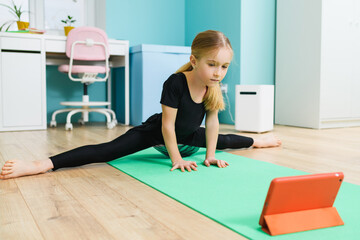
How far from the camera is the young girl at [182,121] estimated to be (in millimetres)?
1449

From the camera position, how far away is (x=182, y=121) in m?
1.67

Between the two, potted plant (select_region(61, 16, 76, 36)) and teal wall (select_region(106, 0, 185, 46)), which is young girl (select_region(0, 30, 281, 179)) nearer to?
potted plant (select_region(61, 16, 76, 36))

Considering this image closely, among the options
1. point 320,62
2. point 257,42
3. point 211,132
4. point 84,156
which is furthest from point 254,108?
point 84,156

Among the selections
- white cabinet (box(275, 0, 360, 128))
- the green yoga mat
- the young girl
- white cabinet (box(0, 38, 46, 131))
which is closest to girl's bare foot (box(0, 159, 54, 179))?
the young girl

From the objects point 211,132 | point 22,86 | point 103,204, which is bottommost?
point 103,204

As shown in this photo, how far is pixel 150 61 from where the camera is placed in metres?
3.31

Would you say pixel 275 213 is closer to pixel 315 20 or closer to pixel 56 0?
pixel 315 20

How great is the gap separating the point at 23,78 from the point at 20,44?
27cm

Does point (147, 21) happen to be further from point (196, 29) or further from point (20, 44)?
point (20, 44)

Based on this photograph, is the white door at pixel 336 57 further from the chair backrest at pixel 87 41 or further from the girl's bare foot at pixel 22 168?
the girl's bare foot at pixel 22 168

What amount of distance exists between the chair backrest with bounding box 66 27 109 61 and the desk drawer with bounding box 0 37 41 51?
25 centimetres

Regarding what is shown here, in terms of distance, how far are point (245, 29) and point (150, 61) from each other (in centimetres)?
93

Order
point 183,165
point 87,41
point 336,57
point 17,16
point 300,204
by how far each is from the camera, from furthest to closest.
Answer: point 17,16, point 336,57, point 87,41, point 183,165, point 300,204

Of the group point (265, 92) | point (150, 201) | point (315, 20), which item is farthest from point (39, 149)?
point (315, 20)
